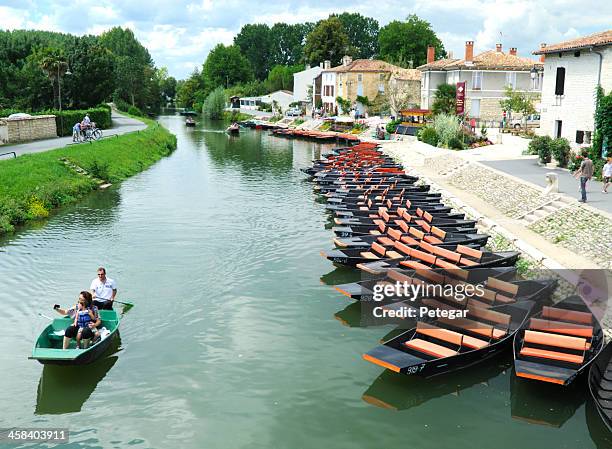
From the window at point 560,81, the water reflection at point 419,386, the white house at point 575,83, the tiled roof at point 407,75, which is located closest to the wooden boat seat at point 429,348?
the water reflection at point 419,386

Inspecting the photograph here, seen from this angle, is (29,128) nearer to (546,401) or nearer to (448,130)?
(448,130)

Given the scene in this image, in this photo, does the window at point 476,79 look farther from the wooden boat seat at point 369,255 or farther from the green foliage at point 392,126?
the wooden boat seat at point 369,255

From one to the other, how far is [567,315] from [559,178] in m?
17.0

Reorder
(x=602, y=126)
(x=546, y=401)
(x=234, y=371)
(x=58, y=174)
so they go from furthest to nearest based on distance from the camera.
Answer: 1. (x=58, y=174)
2. (x=602, y=126)
3. (x=234, y=371)
4. (x=546, y=401)

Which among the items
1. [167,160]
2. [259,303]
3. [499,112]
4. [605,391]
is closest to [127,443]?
[259,303]

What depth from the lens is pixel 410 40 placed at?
109 meters

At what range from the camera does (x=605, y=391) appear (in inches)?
466

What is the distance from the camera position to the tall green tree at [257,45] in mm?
148875

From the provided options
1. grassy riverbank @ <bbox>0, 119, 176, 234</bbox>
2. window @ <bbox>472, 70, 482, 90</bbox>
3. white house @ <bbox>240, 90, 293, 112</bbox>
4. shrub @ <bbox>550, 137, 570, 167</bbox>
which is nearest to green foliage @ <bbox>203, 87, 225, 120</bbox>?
white house @ <bbox>240, 90, 293, 112</bbox>

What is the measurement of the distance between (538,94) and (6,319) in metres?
54.7

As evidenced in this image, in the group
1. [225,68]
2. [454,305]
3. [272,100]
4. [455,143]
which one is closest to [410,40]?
[272,100]

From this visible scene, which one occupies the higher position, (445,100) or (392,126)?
(445,100)

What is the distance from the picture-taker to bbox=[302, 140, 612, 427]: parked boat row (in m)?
12.8

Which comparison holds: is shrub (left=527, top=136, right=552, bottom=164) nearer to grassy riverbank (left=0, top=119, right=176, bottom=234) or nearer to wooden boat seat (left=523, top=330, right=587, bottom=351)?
wooden boat seat (left=523, top=330, right=587, bottom=351)
